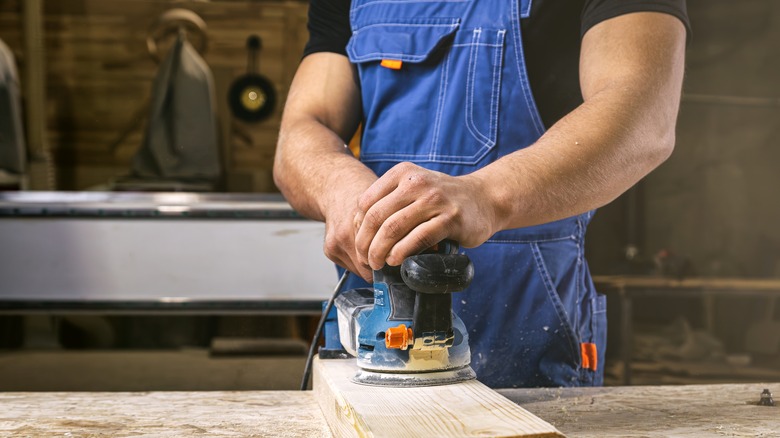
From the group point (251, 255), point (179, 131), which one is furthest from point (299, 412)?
point (179, 131)

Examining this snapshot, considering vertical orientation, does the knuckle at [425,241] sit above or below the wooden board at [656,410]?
above

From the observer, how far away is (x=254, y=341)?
3.08 meters

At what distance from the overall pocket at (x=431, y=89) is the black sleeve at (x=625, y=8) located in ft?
0.52

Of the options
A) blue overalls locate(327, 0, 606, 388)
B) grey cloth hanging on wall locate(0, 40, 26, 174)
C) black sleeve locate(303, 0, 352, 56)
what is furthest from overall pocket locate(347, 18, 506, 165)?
grey cloth hanging on wall locate(0, 40, 26, 174)

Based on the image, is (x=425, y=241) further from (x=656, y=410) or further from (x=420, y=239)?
(x=656, y=410)

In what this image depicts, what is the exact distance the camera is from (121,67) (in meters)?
5.29

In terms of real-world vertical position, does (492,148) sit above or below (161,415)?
above

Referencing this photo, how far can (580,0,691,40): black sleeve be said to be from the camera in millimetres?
1301

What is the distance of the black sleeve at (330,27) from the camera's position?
1622 millimetres

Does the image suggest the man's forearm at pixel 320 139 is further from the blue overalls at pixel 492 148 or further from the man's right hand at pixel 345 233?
the blue overalls at pixel 492 148

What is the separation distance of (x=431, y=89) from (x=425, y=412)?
28.4 inches

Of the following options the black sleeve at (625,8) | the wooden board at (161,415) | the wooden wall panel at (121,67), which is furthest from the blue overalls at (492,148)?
the wooden wall panel at (121,67)

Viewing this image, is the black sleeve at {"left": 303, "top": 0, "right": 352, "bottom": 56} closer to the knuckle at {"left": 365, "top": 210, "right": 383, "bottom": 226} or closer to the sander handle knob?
the knuckle at {"left": 365, "top": 210, "right": 383, "bottom": 226}

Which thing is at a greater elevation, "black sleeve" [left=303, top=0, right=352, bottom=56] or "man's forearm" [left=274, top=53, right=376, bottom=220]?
"black sleeve" [left=303, top=0, right=352, bottom=56]
